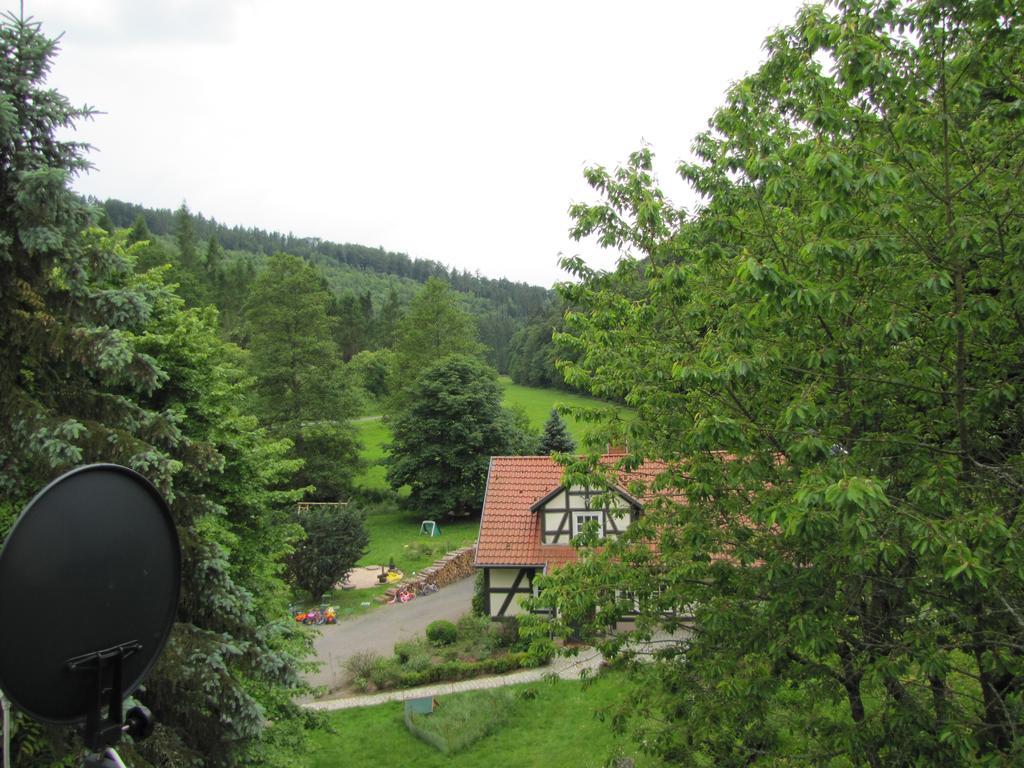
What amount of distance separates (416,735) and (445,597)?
35.1 feet

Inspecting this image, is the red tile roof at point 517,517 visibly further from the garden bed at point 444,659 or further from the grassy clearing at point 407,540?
the grassy clearing at point 407,540

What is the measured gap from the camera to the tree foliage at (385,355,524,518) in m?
38.3

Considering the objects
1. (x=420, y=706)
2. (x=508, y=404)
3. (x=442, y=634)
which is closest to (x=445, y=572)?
(x=442, y=634)

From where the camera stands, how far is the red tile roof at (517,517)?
2277 centimetres

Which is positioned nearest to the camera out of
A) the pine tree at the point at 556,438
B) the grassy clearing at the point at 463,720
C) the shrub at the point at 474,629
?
the grassy clearing at the point at 463,720

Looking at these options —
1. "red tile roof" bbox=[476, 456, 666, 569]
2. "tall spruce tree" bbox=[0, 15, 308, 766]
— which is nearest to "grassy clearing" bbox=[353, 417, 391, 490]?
"red tile roof" bbox=[476, 456, 666, 569]

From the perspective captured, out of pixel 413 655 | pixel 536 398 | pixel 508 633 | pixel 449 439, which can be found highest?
pixel 536 398

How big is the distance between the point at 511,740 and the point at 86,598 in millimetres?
17232

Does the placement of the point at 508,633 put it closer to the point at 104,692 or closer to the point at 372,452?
the point at 104,692

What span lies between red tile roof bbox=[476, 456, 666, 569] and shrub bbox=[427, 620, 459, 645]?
2419 millimetres

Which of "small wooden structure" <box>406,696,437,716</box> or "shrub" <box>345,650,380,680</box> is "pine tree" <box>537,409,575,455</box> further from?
"small wooden structure" <box>406,696,437,716</box>

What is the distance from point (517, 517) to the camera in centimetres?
2369

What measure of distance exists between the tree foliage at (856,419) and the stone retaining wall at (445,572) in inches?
813

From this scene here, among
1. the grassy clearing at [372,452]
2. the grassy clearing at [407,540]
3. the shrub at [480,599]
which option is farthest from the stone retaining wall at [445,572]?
the grassy clearing at [372,452]
